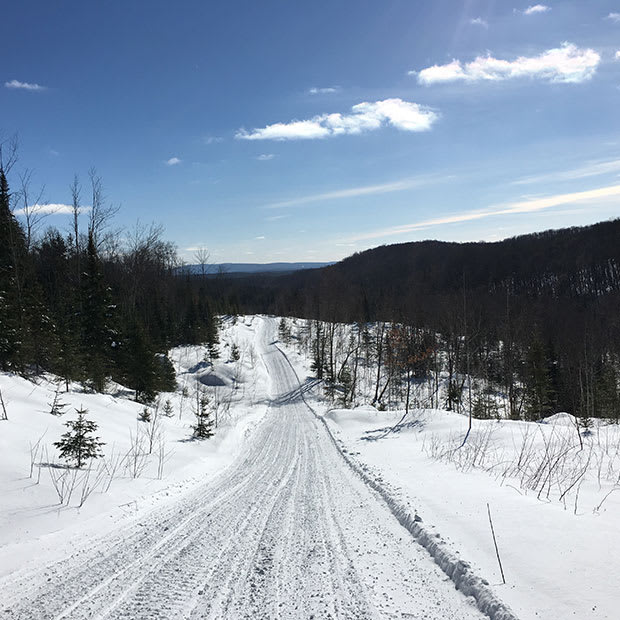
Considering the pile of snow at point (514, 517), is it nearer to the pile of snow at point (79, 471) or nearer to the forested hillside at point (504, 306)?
the pile of snow at point (79, 471)

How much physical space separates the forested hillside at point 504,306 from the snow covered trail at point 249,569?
41.6ft

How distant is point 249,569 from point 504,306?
8186 centimetres

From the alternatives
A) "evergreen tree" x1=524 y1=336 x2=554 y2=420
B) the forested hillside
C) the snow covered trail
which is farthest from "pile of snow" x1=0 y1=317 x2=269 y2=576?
"evergreen tree" x1=524 y1=336 x2=554 y2=420

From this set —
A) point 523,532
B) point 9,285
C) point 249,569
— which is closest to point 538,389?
point 523,532

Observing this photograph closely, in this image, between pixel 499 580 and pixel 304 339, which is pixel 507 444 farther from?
pixel 304 339

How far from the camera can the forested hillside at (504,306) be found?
1328 inches

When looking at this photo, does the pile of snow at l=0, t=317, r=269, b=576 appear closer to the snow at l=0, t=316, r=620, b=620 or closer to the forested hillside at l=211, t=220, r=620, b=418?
the snow at l=0, t=316, r=620, b=620

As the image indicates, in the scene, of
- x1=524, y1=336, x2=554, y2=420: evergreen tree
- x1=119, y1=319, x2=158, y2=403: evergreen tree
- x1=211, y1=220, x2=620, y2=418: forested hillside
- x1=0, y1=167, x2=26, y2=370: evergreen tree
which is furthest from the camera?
x1=211, y1=220, x2=620, y2=418: forested hillside

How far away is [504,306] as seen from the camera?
75125 mm

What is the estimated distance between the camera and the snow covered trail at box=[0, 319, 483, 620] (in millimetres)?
3359

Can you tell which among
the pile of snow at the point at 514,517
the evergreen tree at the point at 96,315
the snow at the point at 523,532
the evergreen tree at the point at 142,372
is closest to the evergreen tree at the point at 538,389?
the pile of snow at the point at 514,517

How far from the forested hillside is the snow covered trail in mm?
12686

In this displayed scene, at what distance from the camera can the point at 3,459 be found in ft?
21.8

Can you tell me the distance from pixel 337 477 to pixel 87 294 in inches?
846
